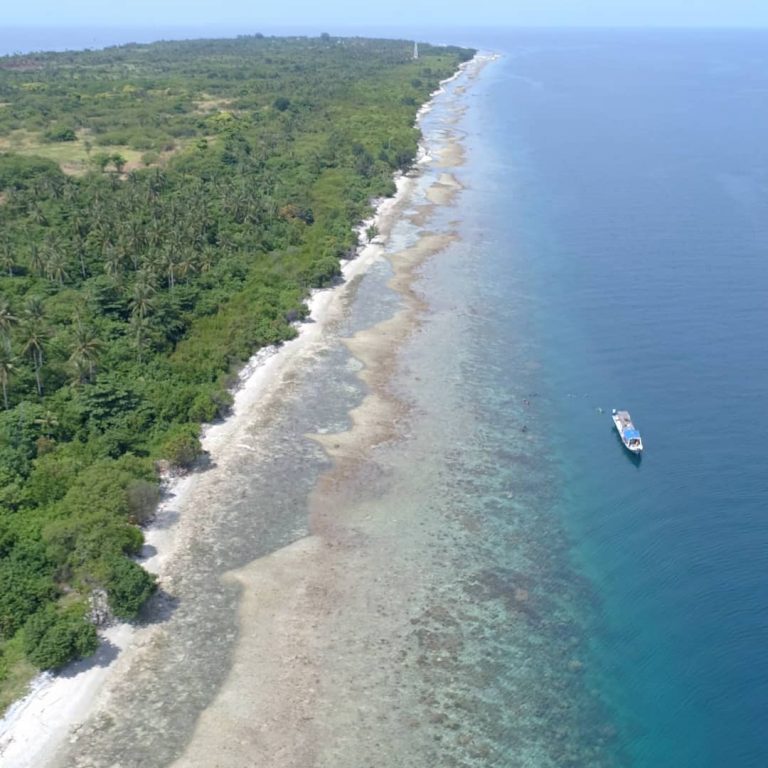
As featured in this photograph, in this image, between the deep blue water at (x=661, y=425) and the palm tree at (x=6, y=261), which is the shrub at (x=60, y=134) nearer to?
the palm tree at (x=6, y=261)

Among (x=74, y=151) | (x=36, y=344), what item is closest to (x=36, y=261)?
(x=36, y=344)

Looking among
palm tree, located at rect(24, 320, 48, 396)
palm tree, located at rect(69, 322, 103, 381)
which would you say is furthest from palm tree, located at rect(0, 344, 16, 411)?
palm tree, located at rect(69, 322, 103, 381)

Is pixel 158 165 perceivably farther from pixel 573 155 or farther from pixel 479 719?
pixel 479 719

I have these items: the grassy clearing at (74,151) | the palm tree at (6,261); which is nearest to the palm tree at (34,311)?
the palm tree at (6,261)

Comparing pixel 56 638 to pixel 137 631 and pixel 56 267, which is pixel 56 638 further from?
pixel 56 267

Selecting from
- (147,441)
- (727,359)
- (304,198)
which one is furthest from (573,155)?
(147,441)

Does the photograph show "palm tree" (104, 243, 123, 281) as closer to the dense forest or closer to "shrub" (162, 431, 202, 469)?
the dense forest

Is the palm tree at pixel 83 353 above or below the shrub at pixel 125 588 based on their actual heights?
above
